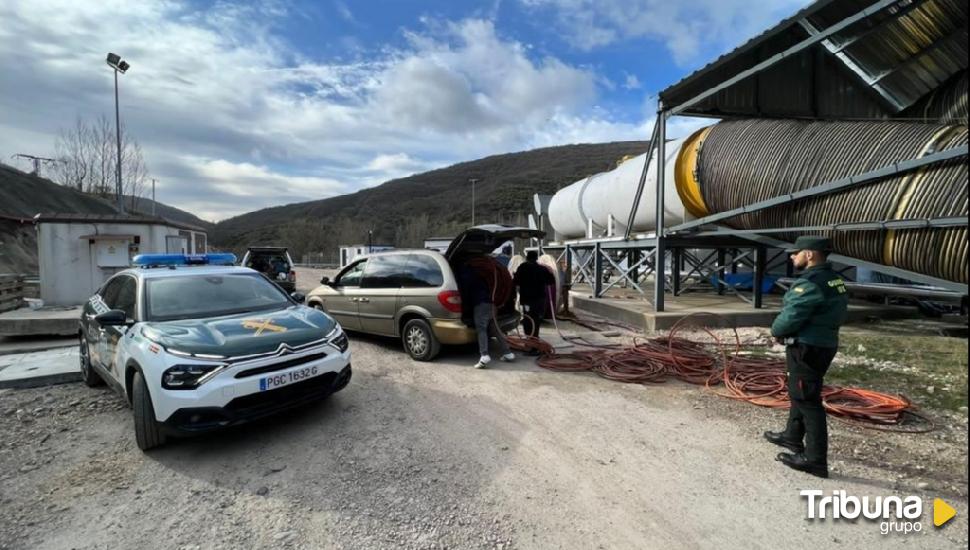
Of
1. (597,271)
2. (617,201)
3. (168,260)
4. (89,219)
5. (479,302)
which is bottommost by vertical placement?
(479,302)

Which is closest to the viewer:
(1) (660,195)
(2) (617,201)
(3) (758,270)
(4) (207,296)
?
(4) (207,296)

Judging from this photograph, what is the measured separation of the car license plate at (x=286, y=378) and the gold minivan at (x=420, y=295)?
250 centimetres

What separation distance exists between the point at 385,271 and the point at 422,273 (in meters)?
0.82

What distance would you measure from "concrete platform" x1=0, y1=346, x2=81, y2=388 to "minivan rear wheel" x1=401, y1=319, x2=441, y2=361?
164 inches

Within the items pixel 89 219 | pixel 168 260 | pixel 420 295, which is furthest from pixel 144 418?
pixel 89 219

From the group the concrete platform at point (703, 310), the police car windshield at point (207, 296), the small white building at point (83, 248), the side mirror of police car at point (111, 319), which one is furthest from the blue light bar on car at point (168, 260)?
the concrete platform at point (703, 310)

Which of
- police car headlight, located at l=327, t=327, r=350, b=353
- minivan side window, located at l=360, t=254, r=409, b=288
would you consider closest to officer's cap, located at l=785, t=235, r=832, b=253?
police car headlight, located at l=327, t=327, r=350, b=353

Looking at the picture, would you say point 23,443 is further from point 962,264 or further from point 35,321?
point 962,264

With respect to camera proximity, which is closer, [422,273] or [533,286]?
[422,273]

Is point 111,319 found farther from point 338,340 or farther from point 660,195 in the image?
point 660,195

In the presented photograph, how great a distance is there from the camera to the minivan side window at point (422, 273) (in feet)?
21.3

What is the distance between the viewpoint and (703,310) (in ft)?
32.4

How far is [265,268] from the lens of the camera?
15.0 meters

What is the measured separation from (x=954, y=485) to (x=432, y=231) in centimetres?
7241
